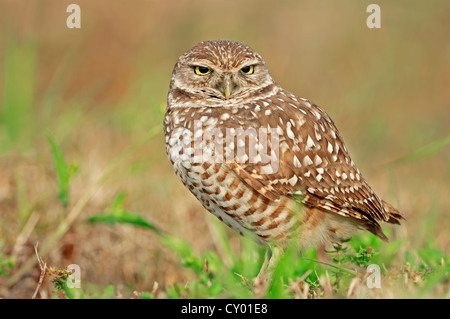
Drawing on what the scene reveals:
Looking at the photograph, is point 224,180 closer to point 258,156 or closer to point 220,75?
point 258,156

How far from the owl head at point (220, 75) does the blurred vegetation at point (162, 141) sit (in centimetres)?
34

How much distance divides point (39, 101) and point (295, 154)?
5.56 m

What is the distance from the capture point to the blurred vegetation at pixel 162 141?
3.49 meters

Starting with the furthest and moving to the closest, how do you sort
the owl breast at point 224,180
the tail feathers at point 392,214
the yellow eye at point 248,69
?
the tail feathers at point 392,214
the yellow eye at point 248,69
the owl breast at point 224,180

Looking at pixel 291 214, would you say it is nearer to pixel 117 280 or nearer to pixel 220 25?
pixel 117 280

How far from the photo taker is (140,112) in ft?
20.8

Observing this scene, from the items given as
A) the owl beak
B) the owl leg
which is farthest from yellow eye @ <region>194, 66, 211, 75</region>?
the owl leg

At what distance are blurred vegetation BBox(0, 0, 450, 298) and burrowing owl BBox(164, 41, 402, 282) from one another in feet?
0.73

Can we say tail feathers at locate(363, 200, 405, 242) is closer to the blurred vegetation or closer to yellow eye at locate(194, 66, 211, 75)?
the blurred vegetation

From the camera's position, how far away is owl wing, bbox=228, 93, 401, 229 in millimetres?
3352

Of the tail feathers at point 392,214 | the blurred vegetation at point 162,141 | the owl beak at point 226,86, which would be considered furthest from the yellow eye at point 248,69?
the tail feathers at point 392,214

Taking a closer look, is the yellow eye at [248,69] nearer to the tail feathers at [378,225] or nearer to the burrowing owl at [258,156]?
the burrowing owl at [258,156]

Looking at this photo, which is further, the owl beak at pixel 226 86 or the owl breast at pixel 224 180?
the owl beak at pixel 226 86

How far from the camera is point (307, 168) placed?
11.5 feet
